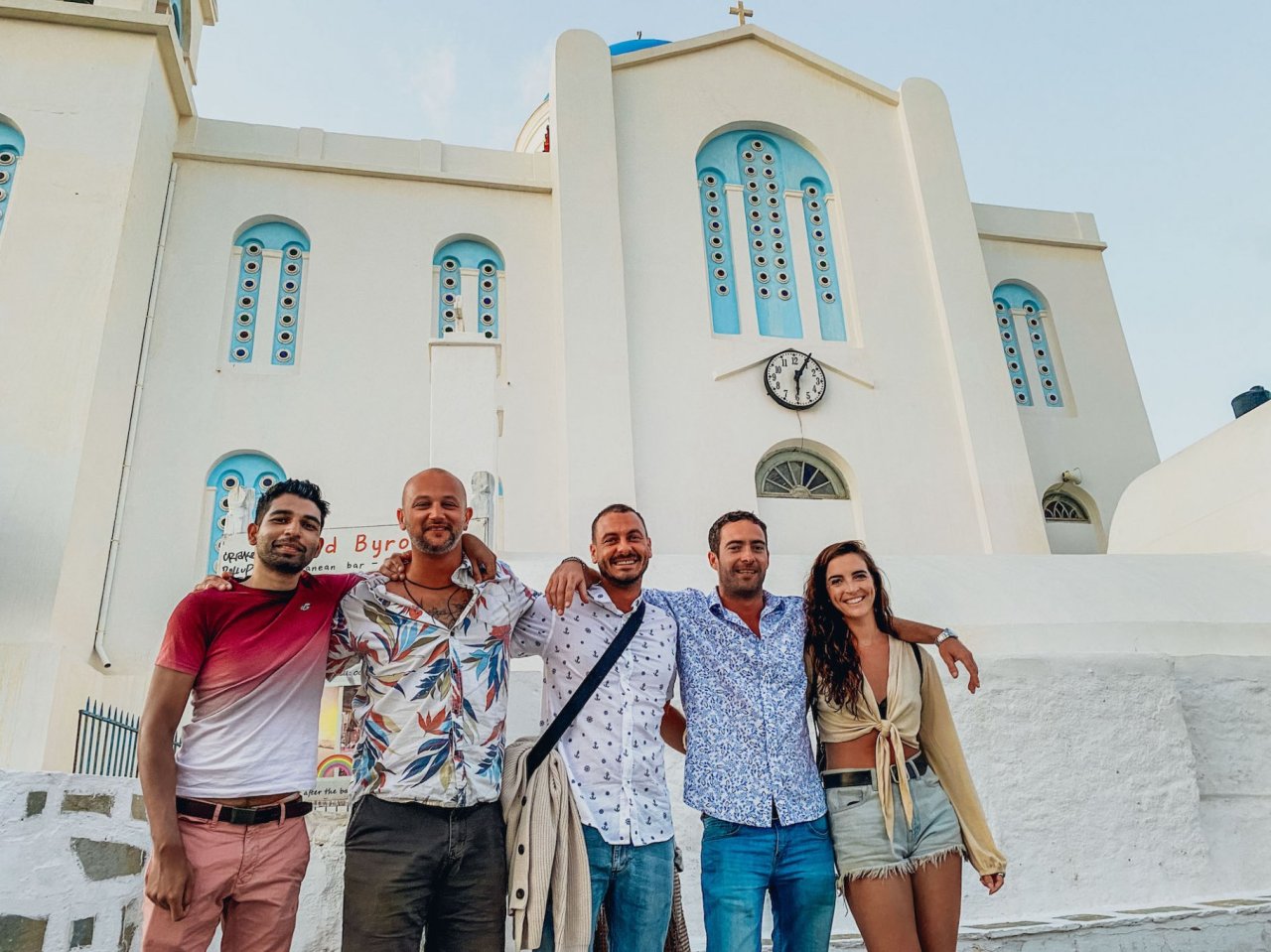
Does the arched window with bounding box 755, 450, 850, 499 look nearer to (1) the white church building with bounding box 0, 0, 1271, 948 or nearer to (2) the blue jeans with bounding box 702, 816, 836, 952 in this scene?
(1) the white church building with bounding box 0, 0, 1271, 948

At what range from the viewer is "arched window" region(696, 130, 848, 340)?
10773mm

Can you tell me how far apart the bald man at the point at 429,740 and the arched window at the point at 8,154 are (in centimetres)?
935

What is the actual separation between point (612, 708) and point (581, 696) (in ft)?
0.27

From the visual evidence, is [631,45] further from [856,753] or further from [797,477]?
[856,753]

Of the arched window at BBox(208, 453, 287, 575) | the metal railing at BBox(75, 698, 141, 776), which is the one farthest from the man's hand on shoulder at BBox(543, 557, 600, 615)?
the arched window at BBox(208, 453, 287, 575)

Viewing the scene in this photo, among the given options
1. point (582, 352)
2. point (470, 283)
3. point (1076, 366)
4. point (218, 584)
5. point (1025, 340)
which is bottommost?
point (218, 584)

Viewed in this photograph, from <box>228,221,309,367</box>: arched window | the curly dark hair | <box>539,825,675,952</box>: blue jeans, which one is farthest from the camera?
<box>228,221,309,367</box>: arched window

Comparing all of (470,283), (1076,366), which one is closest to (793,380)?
(470,283)

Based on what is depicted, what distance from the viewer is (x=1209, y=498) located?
6.91m

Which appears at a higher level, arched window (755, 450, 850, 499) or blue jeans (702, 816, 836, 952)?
arched window (755, 450, 850, 499)

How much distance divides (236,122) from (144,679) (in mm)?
6676

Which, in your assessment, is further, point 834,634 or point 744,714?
point 834,634

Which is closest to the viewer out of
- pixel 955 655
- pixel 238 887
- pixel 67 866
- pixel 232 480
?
pixel 238 887

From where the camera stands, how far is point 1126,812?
3.99m
